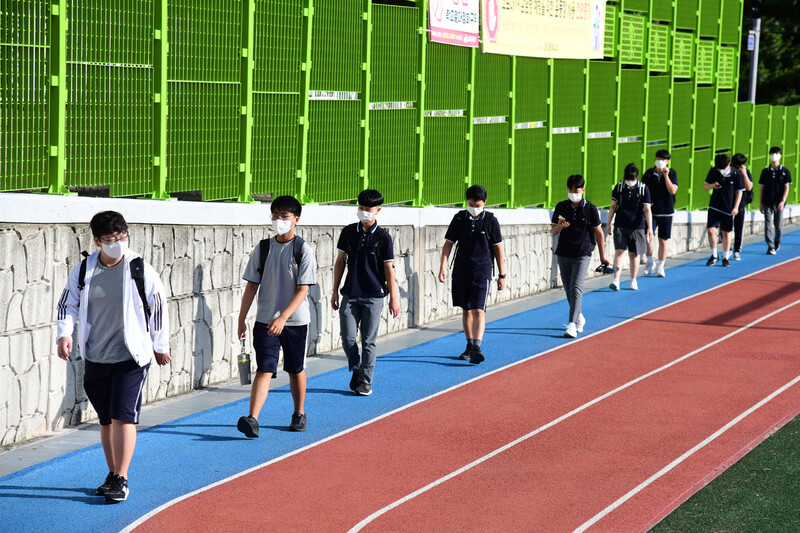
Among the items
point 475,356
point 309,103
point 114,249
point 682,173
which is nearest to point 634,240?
point 475,356

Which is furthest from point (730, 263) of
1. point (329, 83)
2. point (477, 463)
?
point (477, 463)

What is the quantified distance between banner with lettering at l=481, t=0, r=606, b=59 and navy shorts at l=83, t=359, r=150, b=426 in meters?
11.8

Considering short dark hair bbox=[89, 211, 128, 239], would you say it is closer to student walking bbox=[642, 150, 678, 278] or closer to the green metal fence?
the green metal fence

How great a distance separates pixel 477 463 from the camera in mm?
8820

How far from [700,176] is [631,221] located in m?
9.85

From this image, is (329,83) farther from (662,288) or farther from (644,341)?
(662,288)

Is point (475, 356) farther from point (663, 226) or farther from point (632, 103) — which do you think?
point (632, 103)

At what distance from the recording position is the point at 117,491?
24.8 feet

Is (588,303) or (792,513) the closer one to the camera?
(792,513)

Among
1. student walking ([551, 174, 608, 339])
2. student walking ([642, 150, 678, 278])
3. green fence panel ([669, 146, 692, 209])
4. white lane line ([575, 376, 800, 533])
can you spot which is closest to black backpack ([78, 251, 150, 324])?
white lane line ([575, 376, 800, 533])

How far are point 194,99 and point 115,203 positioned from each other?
2.16 meters

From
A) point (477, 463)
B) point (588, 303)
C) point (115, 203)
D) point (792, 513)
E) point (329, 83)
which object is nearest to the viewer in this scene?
point (792, 513)

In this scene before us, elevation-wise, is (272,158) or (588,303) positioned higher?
(272,158)

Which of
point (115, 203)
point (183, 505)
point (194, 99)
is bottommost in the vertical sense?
point (183, 505)
